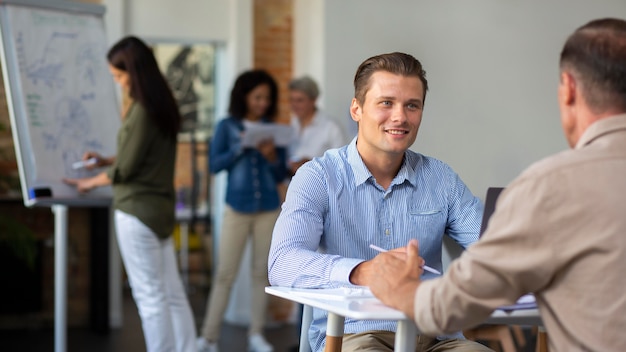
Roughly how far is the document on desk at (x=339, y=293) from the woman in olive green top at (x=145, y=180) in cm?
204

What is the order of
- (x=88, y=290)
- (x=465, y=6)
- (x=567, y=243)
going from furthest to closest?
(x=88, y=290)
(x=465, y=6)
(x=567, y=243)

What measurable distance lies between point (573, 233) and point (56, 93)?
3.43 meters

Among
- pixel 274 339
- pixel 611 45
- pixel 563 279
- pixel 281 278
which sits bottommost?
pixel 274 339

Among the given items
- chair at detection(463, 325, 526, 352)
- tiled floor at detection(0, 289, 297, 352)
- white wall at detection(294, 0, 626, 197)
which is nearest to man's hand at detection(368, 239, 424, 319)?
chair at detection(463, 325, 526, 352)

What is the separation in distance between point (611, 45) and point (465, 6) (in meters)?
3.80

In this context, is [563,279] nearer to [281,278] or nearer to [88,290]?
[281,278]

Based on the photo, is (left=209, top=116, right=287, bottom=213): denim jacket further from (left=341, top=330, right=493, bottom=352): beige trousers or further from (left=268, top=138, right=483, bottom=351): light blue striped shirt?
(left=341, top=330, right=493, bottom=352): beige trousers

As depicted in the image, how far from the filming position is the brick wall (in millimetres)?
6500

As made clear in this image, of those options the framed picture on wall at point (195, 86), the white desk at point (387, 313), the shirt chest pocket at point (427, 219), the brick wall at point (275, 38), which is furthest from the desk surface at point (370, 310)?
the framed picture on wall at point (195, 86)

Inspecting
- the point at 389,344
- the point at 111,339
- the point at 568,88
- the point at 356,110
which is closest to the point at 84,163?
the point at 111,339

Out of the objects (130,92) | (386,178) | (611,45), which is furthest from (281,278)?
(130,92)

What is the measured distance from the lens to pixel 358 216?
2.41 m

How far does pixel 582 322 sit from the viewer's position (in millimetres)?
1577

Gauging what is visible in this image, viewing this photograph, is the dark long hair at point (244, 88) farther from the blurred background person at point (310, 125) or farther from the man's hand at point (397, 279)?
the man's hand at point (397, 279)
